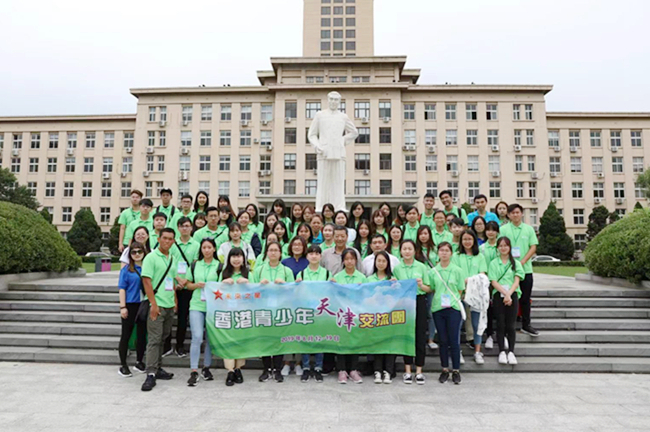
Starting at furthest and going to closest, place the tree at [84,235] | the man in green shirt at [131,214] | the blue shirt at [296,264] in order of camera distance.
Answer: the tree at [84,235] < the man in green shirt at [131,214] < the blue shirt at [296,264]

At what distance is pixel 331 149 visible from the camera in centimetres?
1026

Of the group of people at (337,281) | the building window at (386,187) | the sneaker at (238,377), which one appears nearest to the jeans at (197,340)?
the group of people at (337,281)

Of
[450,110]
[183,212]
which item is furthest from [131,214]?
[450,110]

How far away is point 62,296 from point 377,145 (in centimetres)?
3295

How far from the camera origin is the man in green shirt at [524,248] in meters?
5.86

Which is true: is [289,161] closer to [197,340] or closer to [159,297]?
[159,297]

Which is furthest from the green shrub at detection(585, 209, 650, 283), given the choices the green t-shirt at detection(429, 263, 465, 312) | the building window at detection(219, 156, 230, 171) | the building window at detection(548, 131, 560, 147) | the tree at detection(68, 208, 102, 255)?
the building window at detection(548, 131, 560, 147)

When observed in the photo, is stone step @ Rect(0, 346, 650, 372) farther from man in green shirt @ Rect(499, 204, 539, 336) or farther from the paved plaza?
man in green shirt @ Rect(499, 204, 539, 336)

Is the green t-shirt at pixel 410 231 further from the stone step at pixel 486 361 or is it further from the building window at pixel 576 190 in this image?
the building window at pixel 576 190

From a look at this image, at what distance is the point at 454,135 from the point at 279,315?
3736cm

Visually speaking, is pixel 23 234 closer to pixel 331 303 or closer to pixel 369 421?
pixel 331 303

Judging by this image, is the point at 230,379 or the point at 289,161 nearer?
the point at 230,379

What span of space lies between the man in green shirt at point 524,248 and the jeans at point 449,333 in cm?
145

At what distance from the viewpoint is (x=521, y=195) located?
39.0 metres
